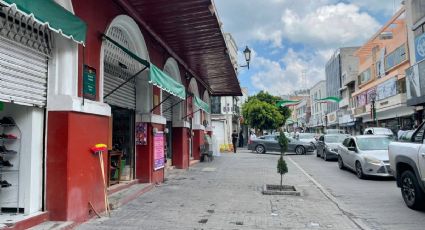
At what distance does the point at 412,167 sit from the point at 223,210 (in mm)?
3838

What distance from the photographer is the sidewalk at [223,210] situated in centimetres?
666

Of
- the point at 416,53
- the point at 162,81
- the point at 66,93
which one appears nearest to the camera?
the point at 66,93

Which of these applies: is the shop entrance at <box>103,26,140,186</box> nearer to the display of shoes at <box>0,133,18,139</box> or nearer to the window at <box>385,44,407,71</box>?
the display of shoes at <box>0,133,18,139</box>

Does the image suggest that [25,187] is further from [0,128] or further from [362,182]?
[362,182]

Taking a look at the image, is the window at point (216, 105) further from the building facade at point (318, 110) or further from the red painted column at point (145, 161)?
the building facade at point (318, 110)

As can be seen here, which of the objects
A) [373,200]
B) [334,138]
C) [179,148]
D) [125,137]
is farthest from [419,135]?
[334,138]

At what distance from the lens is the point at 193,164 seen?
1806 centimetres

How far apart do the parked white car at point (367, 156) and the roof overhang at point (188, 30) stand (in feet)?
18.2

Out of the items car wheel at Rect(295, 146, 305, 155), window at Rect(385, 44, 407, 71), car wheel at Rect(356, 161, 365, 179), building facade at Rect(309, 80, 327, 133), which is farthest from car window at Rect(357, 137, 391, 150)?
building facade at Rect(309, 80, 327, 133)

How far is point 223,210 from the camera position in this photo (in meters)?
7.85

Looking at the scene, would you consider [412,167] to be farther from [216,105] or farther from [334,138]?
[216,105]

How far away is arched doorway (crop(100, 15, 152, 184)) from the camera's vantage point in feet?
29.7

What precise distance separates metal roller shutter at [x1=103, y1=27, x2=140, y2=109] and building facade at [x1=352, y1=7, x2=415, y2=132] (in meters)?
24.7

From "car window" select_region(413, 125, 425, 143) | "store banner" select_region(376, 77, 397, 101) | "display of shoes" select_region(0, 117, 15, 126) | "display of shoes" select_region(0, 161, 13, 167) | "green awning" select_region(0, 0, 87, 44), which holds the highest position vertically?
"store banner" select_region(376, 77, 397, 101)
